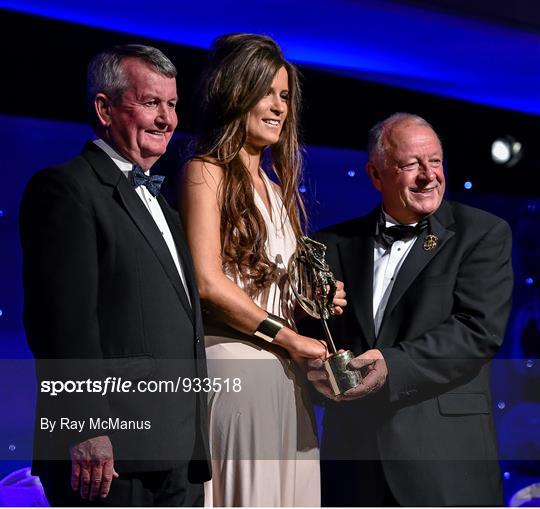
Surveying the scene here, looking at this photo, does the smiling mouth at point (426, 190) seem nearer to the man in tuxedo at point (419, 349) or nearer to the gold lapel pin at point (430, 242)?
the man in tuxedo at point (419, 349)

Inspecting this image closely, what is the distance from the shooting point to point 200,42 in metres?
4.14

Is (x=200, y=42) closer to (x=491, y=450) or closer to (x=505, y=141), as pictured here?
(x=505, y=141)

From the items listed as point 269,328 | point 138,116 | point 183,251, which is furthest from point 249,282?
point 138,116

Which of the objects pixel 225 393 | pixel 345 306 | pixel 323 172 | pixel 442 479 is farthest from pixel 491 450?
pixel 323 172

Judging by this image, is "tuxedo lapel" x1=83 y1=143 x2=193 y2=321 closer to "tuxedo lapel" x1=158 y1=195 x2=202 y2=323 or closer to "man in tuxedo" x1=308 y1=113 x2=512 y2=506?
"tuxedo lapel" x1=158 y1=195 x2=202 y2=323

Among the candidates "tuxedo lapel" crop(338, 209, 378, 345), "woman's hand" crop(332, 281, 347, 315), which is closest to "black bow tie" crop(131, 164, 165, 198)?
"woman's hand" crop(332, 281, 347, 315)

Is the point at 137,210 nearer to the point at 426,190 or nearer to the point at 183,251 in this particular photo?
the point at 183,251

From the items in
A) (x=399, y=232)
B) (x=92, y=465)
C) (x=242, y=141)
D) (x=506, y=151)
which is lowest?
(x=92, y=465)

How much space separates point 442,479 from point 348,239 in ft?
2.82

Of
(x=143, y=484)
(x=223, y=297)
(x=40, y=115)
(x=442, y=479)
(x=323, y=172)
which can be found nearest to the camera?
(x=143, y=484)

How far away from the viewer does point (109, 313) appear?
2.67m

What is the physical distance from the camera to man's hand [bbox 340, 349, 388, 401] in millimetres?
3061

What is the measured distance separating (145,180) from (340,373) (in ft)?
2.73

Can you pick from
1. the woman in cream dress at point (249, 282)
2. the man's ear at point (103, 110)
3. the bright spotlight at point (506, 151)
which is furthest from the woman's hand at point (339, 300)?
the bright spotlight at point (506, 151)
